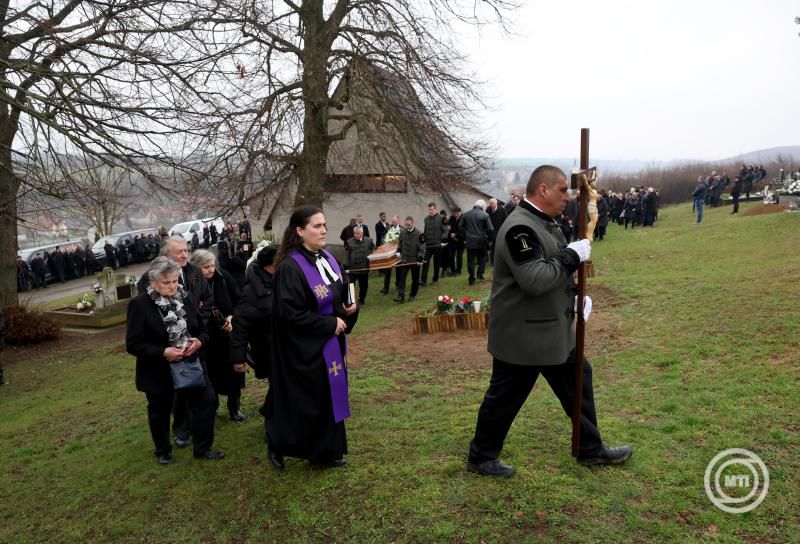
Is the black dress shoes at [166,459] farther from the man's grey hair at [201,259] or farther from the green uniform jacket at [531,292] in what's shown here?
the green uniform jacket at [531,292]

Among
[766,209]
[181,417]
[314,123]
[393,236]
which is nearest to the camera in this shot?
[181,417]

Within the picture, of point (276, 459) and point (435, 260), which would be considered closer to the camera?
point (276, 459)

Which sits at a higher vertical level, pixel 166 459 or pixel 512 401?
pixel 512 401

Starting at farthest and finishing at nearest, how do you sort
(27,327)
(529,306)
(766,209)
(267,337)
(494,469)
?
(766,209) → (27,327) → (267,337) → (494,469) → (529,306)

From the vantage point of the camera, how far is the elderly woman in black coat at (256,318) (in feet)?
16.9

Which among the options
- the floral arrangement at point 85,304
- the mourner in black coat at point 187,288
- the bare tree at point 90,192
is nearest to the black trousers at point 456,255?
the bare tree at point 90,192

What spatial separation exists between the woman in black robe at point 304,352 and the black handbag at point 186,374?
2.69ft

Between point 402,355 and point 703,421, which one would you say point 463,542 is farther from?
point 402,355

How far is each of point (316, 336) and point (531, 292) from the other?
163 cm

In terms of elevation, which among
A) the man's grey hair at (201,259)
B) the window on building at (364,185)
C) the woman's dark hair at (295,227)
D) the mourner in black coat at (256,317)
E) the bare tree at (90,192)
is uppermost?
the window on building at (364,185)

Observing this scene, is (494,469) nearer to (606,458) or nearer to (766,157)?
(606,458)

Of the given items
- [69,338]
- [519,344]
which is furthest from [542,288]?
[69,338]

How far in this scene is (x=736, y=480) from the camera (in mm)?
3867

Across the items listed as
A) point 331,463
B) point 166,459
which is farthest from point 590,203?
point 166,459
